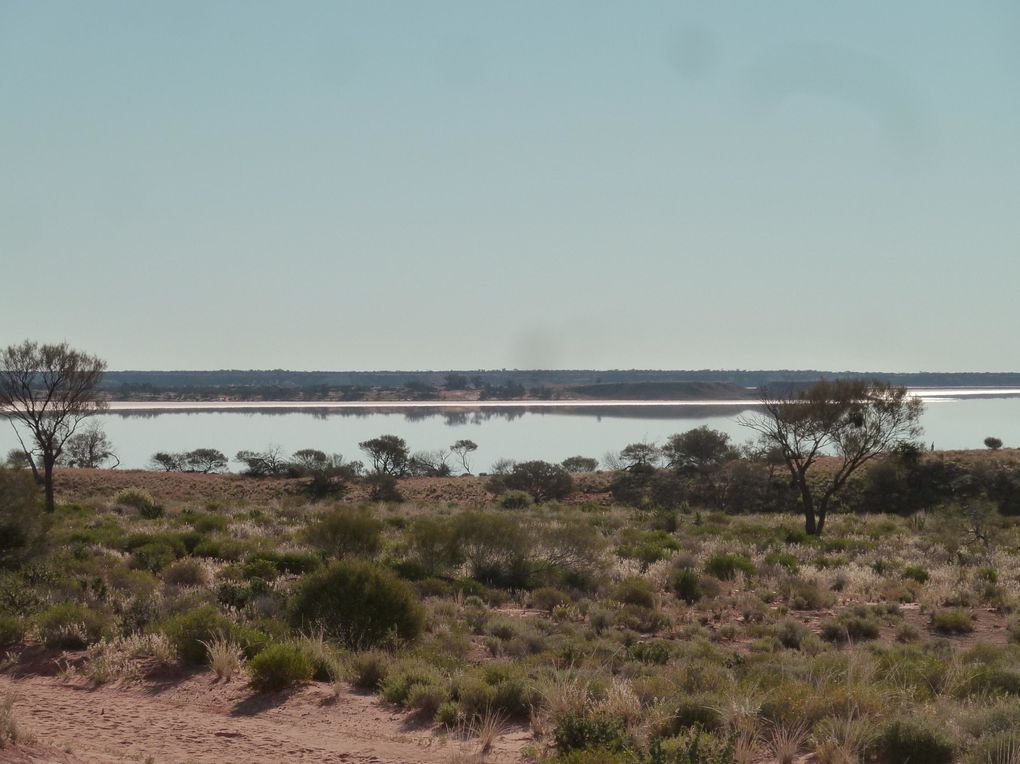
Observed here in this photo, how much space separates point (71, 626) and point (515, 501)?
1018 inches

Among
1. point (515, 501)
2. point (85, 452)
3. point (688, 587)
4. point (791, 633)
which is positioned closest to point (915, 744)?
point (791, 633)

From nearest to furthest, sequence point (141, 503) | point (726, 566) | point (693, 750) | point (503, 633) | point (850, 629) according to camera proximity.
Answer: point (693, 750) < point (503, 633) < point (850, 629) < point (726, 566) < point (141, 503)

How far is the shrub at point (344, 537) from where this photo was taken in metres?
17.7

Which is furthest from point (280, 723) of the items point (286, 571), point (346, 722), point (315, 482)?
point (315, 482)

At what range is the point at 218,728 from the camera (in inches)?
297

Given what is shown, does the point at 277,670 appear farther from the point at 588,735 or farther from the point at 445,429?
the point at 445,429

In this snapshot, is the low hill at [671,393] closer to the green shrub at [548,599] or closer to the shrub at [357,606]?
the green shrub at [548,599]

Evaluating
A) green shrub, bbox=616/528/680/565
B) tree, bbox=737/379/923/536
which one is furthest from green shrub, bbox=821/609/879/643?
tree, bbox=737/379/923/536

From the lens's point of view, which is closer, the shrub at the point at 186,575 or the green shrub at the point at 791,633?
the green shrub at the point at 791,633

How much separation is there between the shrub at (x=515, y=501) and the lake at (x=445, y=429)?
24606mm

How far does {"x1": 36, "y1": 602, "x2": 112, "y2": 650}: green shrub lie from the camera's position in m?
10.2

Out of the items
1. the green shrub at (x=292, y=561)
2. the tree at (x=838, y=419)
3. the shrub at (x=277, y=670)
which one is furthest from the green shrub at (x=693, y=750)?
the tree at (x=838, y=419)

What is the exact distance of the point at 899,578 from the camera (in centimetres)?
1838

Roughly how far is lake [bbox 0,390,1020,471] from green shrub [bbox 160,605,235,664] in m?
50.5
